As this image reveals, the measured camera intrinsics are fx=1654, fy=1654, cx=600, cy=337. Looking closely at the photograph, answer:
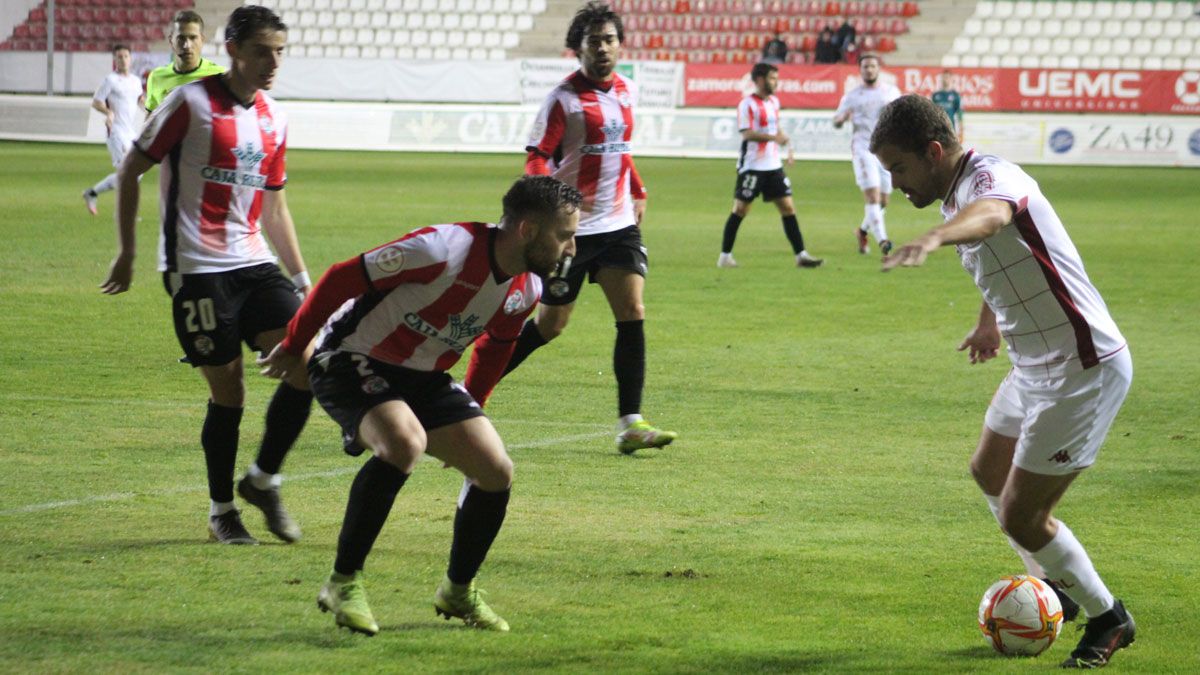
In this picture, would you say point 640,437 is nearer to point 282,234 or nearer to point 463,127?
point 282,234

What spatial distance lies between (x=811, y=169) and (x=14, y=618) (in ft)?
92.8

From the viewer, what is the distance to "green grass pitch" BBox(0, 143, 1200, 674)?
491cm

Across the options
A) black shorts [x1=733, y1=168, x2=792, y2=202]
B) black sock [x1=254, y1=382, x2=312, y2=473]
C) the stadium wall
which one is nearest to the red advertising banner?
the stadium wall

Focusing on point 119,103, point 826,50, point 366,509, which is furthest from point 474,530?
point 826,50

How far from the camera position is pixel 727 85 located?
41.9 m

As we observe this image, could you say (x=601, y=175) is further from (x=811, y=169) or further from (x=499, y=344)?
(x=811, y=169)

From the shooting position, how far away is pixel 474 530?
200 inches


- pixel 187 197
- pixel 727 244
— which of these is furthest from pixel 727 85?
pixel 187 197

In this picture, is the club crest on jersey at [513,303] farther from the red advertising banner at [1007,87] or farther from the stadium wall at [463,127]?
the red advertising banner at [1007,87]

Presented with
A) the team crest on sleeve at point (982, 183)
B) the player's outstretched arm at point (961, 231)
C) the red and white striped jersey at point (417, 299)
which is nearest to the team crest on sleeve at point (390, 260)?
the red and white striped jersey at point (417, 299)

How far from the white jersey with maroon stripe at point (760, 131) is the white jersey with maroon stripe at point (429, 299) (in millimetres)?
12311

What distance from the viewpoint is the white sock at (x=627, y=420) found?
8.10 metres

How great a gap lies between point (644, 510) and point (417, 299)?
2088mm

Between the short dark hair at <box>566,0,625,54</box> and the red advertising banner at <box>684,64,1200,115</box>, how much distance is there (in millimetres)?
31338
